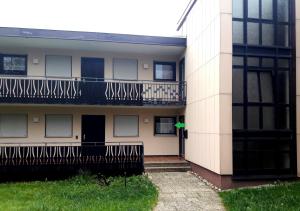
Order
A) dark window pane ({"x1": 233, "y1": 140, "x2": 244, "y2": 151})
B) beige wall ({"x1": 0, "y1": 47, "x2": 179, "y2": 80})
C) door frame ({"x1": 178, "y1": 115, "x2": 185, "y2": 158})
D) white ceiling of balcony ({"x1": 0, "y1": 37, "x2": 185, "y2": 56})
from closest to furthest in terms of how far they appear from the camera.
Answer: dark window pane ({"x1": 233, "y1": 140, "x2": 244, "y2": 151}), white ceiling of balcony ({"x1": 0, "y1": 37, "x2": 185, "y2": 56}), beige wall ({"x1": 0, "y1": 47, "x2": 179, "y2": 80}), door frame ({"x1": 178, "y1": 115, "x2": 185, "y2": 158})

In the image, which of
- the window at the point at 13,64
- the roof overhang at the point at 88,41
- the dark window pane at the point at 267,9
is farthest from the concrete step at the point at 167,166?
the window at the point at 13,64

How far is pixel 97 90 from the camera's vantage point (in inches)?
595

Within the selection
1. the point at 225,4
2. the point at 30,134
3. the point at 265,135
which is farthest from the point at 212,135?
the point at 30,134

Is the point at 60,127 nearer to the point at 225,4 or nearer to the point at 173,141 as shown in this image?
the point at 173,141

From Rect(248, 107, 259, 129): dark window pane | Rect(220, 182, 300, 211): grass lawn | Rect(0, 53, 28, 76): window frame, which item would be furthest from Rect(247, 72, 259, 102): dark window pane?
Rect(0, 53, 28, 76): window frame

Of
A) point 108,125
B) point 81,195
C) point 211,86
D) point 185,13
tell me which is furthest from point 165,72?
point 81,195

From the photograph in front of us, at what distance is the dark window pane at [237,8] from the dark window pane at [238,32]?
261mm

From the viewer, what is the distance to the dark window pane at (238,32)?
11477 millimetres

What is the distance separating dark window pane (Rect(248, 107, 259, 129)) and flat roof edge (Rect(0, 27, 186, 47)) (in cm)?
552

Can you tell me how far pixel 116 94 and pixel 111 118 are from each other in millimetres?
1926

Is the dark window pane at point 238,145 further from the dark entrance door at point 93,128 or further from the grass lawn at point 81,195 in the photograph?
the dark entrance door at point 93,128

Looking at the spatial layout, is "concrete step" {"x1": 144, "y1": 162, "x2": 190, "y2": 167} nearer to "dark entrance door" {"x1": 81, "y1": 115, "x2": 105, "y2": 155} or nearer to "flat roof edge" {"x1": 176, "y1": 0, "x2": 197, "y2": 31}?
"dark entrance door" {"x1": 81, "y1": 115, "x2": 105, "y2": 155}

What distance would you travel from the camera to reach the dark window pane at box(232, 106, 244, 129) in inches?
448

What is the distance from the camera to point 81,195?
9.92m
